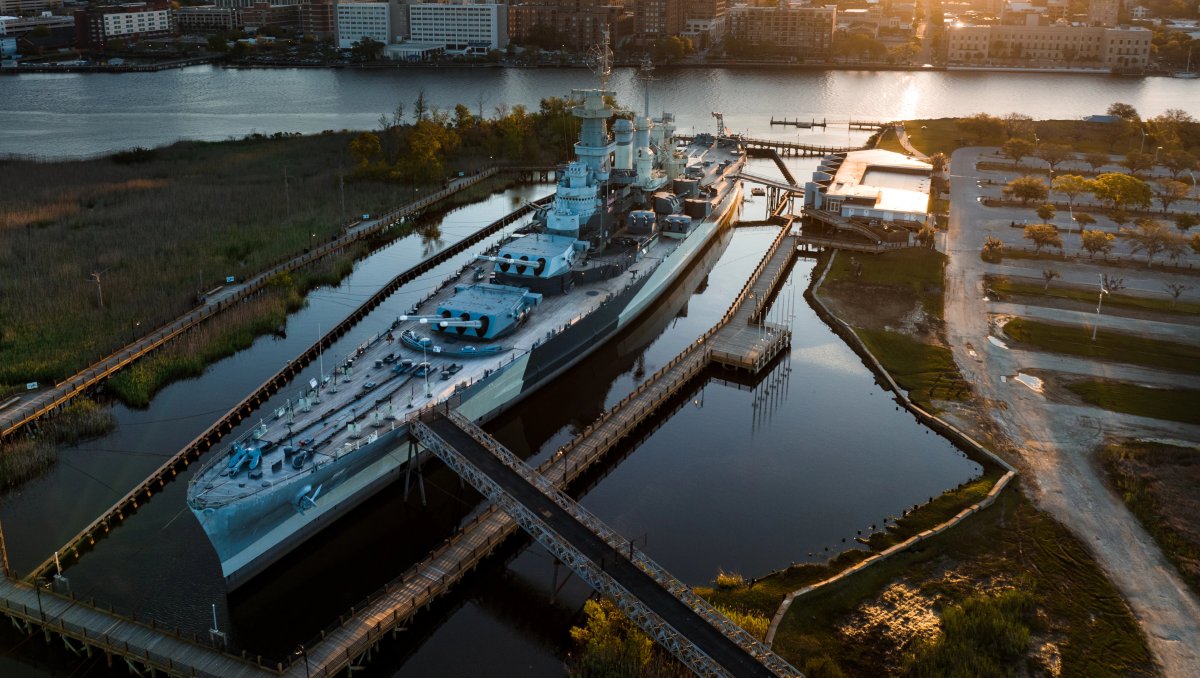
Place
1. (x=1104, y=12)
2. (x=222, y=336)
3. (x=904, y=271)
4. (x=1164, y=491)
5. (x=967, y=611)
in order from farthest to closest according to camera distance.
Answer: (x=1104, y=12), (x=904, y=271), (x=222, y=336), (x=1164, y=491), (x=967, y=611)

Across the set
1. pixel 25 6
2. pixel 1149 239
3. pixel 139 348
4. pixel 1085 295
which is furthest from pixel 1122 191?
pixel 25 6

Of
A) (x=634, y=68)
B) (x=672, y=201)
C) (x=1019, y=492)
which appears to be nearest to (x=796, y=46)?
(x=634, y=68)

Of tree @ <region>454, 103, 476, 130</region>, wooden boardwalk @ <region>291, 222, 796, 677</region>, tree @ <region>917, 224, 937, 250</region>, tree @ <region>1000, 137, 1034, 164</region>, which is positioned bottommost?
wooden boardwalk @ <region>291, 222, 796, 677</region>

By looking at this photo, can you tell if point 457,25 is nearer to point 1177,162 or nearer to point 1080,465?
point 1177,162

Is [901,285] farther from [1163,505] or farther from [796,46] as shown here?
[796,46]

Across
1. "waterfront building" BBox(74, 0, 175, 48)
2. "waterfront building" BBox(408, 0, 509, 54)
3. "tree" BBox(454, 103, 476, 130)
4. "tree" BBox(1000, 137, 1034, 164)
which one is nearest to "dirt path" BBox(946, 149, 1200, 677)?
"tree" BBox(1000, 137, 1034, 164)

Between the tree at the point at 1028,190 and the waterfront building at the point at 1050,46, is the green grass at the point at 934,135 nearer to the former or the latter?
the tree at the point at 1028,190

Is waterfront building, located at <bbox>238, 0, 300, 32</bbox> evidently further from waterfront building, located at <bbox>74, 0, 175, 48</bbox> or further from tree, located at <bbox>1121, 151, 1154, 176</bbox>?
tree, located at <bbox>1121, 151, 1154, 176</bbox>

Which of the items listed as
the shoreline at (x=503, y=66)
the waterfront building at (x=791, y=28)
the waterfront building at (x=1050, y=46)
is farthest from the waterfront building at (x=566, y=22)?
the waterfront building at (x=1050, y=46)
